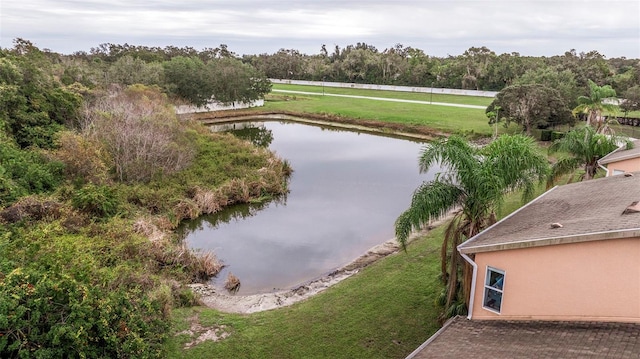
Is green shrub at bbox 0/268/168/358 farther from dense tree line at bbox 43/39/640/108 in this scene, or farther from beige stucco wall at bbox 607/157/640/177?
dense tree line at bbox 43/39/640/108

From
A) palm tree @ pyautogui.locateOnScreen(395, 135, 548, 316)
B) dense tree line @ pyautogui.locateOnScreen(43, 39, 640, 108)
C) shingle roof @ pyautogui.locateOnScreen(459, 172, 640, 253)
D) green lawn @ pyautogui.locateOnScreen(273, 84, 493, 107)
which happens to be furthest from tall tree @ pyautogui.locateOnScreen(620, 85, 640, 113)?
palm tree @ pyautogui.locateOnScreen(395, 135, 548, 316)

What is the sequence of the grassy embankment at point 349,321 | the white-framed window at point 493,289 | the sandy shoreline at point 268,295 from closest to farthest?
the white-framed window at point 493,289, the grassy embankment at point 349,321, the sandy shoreline at point 268,295

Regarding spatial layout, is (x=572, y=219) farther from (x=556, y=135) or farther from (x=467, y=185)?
(x=556, y=135)

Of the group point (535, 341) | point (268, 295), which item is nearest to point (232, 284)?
point (268, 295)

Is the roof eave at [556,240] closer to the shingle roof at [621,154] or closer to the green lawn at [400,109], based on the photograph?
the shingle roof at [621,154]

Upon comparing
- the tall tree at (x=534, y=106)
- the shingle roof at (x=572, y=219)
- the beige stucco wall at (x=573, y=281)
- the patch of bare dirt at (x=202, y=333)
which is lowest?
the patch of bare dirt at (x=202, y=333)

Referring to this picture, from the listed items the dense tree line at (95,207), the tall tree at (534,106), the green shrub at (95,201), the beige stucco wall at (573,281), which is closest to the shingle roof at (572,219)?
the beige stucco wall at (573,281)
